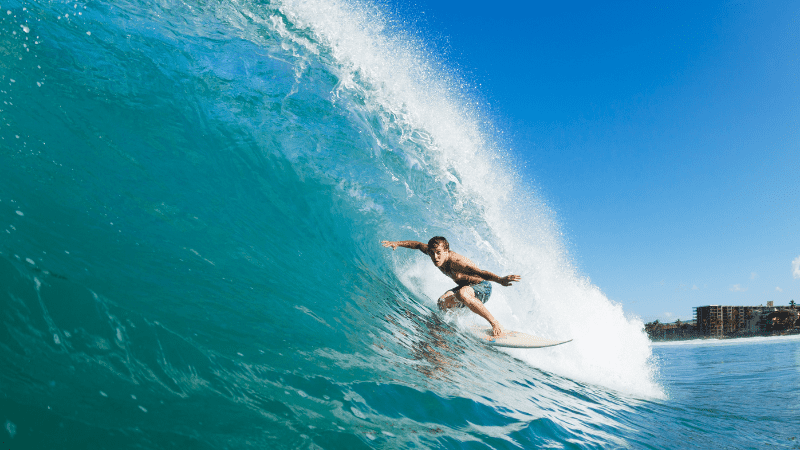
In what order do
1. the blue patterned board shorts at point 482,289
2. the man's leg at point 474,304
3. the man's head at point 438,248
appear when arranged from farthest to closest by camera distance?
the blue patterned board shorts at point 482,289 < the man's leg at point 474,304 < the man's head at point 438,248

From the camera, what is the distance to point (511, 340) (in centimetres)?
604

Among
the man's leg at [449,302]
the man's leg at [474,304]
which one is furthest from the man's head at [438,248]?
the man's leg at [449,302]

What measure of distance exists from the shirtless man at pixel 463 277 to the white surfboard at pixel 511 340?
109 millimetres

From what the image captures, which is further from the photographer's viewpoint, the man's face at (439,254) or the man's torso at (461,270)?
the man's torso at (461,270)

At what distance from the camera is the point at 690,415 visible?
17.4 feet

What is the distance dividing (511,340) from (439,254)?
1.77 meters

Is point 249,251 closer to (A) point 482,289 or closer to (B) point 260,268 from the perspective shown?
(B) point 260,268

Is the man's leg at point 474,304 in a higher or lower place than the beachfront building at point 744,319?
lower

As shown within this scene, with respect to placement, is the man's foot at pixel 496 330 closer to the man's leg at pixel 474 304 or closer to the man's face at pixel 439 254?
the man's leg at pixel 474 304

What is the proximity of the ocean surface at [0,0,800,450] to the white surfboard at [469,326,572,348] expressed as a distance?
0.86 ft

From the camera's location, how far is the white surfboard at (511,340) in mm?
5952

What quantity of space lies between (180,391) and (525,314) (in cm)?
824

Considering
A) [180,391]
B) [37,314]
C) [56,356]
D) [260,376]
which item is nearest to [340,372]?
[260,376]

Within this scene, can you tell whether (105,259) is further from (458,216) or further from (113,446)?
(458,216)
